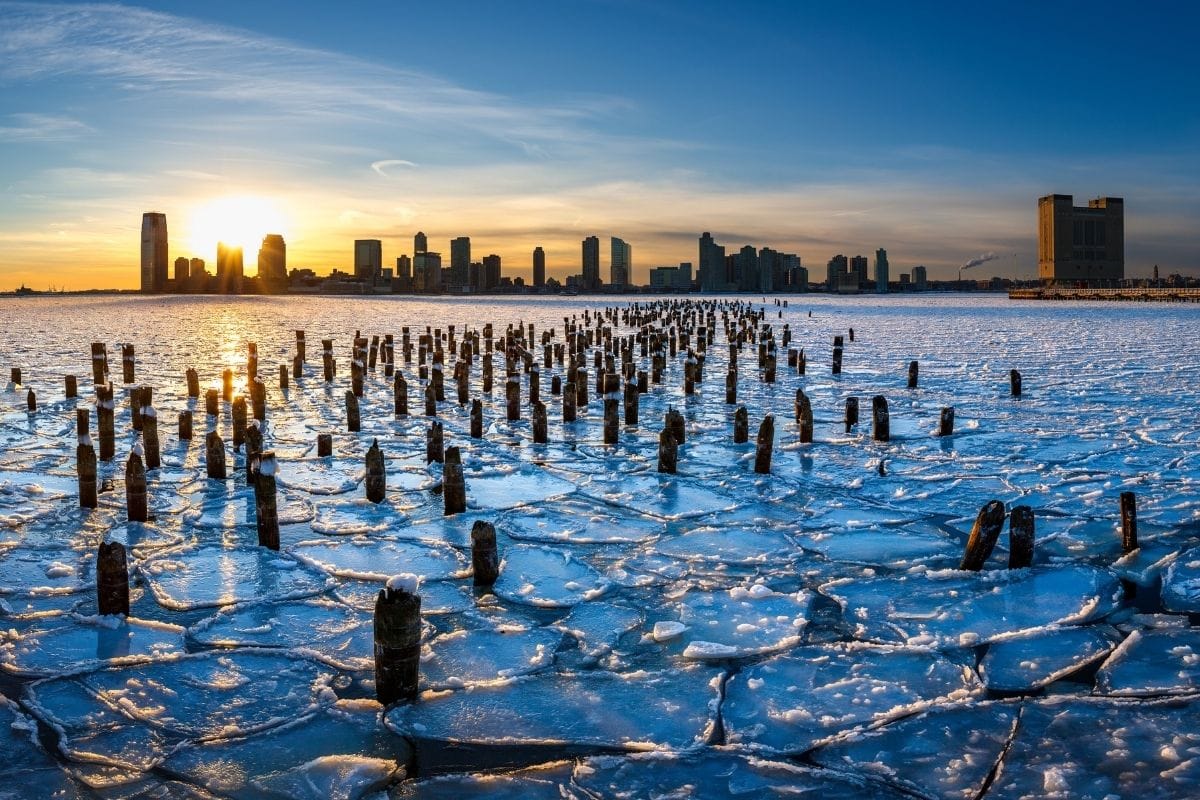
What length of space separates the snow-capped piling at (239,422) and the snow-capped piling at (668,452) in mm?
5449

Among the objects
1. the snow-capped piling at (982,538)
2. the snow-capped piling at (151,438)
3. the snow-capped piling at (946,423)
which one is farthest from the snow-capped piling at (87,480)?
the snow-capped piling at (946,423)

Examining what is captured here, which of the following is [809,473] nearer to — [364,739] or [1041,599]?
[1041,599]

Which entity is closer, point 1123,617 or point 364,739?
point 364,739

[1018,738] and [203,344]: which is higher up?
[203,344]

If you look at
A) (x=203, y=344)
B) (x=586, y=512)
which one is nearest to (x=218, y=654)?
(x=586, y=512)

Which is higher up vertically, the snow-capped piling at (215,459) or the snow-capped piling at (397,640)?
the snow-capped piling at (215,459)

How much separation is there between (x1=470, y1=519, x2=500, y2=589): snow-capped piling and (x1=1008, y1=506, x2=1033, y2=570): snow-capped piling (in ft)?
12.4

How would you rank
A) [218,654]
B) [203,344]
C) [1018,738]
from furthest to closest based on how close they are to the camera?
[203,344], [218,654], [1018,738]

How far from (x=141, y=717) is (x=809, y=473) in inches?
294

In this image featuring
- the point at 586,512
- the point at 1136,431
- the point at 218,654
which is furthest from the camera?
the point at 1136,431

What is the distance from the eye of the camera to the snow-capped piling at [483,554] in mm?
6406

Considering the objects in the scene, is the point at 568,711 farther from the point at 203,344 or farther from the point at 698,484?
the point at 203,344

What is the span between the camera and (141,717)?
14.8ft

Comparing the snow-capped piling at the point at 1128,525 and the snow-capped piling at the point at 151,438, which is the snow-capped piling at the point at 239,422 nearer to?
the snow-capped piling at the point at 151,438
